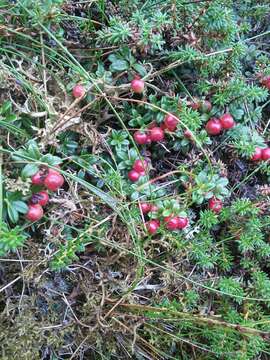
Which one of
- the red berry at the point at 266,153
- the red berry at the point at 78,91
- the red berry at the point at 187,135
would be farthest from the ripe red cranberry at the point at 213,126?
the red berry at the point at 78,91

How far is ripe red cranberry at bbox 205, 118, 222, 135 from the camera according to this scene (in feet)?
8.49

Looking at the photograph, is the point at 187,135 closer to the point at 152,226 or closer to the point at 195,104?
the point at 195,104

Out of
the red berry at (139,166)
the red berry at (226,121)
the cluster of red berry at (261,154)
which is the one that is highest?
the red berry at (226,121)

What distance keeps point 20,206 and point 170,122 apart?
32.3 inches

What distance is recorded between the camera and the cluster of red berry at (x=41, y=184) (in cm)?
212

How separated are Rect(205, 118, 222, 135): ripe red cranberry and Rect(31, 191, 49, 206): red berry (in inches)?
35.7

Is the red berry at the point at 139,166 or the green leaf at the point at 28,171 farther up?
the green leaf at the point at 28,171

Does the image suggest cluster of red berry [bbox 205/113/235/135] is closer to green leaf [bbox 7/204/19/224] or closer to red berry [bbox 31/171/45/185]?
red berry [bbox 31/171/45/185]

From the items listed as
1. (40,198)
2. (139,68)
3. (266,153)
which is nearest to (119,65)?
(139,68)

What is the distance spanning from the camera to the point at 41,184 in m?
2.17

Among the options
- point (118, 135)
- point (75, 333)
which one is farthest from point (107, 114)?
point (75, 333)

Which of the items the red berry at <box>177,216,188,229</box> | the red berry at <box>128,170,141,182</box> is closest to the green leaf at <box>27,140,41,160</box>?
the red berry at <box>128,170,141,182</box>

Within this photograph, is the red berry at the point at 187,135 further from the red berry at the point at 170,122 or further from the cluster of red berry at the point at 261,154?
the cluster of red berry at the point at 261,154

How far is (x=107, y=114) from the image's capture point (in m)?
2.50
